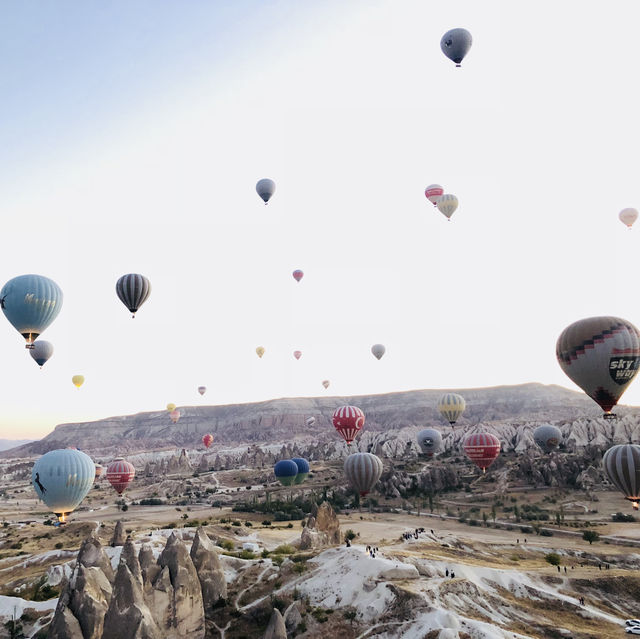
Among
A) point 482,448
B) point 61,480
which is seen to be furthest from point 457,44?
point 61,480

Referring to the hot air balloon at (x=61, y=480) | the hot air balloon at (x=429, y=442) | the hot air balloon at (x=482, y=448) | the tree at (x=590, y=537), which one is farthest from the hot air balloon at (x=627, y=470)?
the hot air balloon at (x=429, y=442)

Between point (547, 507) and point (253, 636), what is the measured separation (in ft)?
183

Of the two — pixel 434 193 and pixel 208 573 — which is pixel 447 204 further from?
pixel 208 573

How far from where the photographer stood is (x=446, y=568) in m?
33.2

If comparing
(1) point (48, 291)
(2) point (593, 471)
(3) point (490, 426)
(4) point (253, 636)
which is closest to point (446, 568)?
(4) point (253, 636)

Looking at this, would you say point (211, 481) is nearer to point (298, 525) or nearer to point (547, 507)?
point (298, 525)

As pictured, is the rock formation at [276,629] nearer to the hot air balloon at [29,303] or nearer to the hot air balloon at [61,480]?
the hot air balloon at [61,480]

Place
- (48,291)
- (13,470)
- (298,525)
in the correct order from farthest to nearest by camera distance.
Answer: (13,470), (298,525), (48,291)

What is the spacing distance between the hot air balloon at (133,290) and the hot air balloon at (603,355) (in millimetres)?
35853

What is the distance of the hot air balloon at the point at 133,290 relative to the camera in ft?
157

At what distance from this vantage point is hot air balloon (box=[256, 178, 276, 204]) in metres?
56.2

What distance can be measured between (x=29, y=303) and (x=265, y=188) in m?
26.3

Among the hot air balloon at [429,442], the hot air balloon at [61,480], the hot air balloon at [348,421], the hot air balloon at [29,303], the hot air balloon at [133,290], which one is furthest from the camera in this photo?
the hot air balloon at [429,442]

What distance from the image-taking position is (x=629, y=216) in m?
52.2
